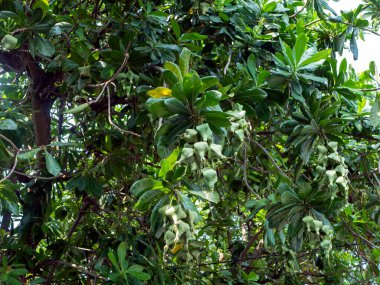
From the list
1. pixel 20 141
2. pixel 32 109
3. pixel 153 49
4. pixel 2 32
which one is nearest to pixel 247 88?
pixel 153 49

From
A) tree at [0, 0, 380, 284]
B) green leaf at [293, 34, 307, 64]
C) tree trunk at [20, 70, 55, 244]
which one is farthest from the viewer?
tree trunk at [20, 70, 55, 244]

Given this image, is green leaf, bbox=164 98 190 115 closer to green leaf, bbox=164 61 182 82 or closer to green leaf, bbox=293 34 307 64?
green leaf, bbox=164 61 182 82

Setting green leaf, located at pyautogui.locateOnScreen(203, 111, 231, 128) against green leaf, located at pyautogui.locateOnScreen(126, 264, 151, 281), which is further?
green leaf, located at pyautogui.locateOnScreen(126, 264, 151, 281)

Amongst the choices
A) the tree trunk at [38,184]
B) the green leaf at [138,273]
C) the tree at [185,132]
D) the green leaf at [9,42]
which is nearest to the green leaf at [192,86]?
the tree at [185,132]

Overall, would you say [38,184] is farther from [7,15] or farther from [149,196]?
[149,196]

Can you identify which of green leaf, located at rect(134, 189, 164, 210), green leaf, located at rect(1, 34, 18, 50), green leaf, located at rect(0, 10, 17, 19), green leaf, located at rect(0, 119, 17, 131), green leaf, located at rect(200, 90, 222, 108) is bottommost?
green leaf, located at rect(0, 119, 17, 131)

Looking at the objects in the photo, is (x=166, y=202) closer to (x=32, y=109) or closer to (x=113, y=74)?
(x=113, y=74)

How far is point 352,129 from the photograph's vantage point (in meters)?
2.62

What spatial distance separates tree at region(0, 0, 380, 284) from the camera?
63.7 inches

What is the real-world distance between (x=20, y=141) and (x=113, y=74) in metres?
0.68

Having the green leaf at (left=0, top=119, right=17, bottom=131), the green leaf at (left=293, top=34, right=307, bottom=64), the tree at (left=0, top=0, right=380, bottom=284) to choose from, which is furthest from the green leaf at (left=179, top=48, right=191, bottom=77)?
the green leaf at (left=0, top=119, right=17, bottom=131)

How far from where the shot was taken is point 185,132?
152 centimetres

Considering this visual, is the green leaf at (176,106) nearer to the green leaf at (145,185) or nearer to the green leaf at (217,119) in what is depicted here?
the green leaf at (217,119)

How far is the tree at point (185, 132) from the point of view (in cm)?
162
